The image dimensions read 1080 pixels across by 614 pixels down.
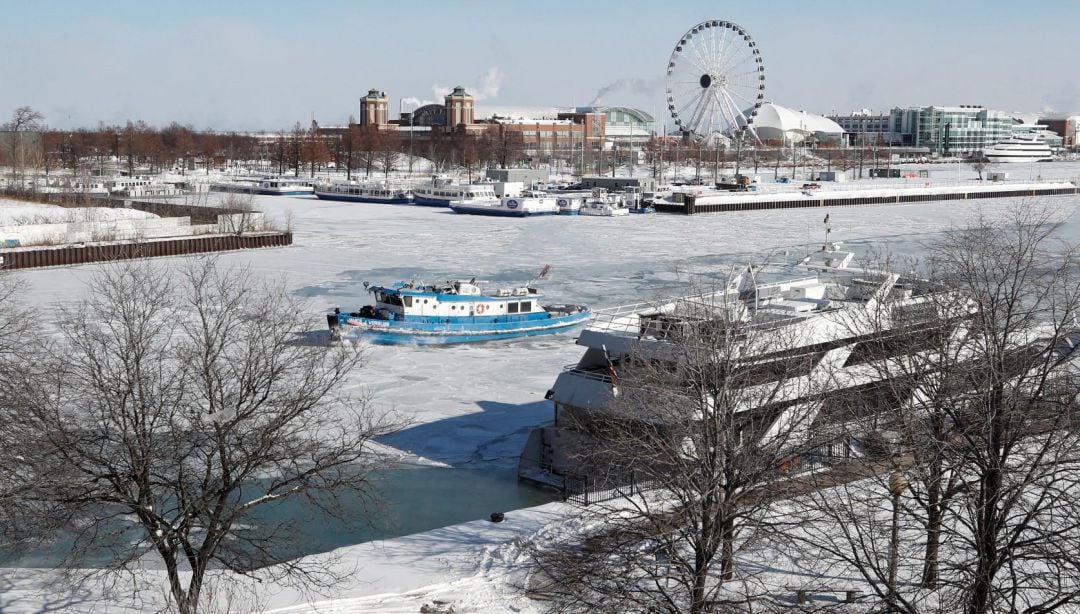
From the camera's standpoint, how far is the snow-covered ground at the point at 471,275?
1456 centimetres

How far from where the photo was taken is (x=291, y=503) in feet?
60.2

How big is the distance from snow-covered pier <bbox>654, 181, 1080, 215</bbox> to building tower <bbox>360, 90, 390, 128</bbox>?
88.4m

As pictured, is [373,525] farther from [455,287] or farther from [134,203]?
[134,203]

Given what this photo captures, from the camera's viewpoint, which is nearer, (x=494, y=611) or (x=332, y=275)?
(x=494, y=611)

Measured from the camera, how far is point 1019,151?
602ft

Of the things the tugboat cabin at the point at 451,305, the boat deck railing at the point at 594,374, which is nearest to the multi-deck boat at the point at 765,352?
the boat deck railing at the point at 594,374

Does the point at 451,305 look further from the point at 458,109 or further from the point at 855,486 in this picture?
the point at 458,109

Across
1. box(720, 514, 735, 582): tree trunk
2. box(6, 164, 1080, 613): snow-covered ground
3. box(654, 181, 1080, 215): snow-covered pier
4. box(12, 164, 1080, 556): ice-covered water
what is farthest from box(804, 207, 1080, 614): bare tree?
box(654, 181, 1080, 215): snow-covered pier

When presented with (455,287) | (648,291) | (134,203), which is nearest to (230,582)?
(455,287)

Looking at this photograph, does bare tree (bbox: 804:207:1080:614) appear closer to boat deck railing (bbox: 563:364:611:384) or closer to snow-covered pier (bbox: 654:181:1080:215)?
boat deck railing (bbox: 563:364:611:384)

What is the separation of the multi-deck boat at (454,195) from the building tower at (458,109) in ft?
242

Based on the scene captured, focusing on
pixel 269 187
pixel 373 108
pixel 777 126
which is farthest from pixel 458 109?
pixel 269 187

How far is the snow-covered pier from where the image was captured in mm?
86438

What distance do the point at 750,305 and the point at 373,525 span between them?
8.98m
